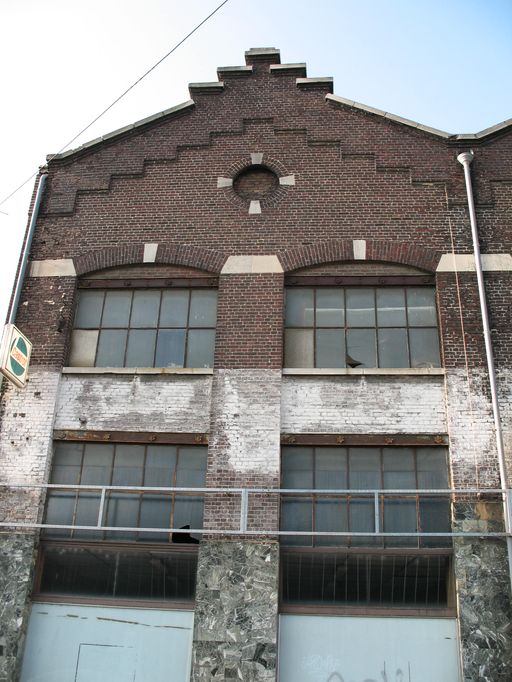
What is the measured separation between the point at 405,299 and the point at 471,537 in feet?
15.1

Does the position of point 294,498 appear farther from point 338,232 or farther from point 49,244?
point 49,244

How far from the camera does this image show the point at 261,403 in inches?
493

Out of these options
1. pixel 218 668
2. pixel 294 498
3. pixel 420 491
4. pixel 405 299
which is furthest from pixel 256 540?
pixel 405 299

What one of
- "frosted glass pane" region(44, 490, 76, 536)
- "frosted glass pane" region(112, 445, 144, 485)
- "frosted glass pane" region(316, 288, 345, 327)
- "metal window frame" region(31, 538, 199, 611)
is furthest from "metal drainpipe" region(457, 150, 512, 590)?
"frosted glass pane" region(44, 490, 76, 536)

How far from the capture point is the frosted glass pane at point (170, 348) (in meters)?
13.3

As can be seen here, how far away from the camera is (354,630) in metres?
11.1

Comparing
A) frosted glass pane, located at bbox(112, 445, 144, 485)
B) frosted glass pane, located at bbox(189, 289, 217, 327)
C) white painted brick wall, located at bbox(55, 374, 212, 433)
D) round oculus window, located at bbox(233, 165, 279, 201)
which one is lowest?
frosted glass pane, located at bbox(112, 445, 144, 485)

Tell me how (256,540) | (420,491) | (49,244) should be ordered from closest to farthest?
(420,491)
(256,540)
(49,244)

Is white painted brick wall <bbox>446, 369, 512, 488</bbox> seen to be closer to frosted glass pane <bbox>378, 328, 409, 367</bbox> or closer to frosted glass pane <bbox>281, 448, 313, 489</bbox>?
frosted glass pane <bbox>378, 328, 409, 367</bbox>

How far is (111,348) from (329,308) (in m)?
4.33

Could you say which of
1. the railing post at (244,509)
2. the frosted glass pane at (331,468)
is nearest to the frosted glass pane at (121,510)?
the railing post at (244,509)

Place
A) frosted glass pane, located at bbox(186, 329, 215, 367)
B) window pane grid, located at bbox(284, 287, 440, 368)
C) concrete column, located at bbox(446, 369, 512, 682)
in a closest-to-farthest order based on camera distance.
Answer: concrete column, located at bbox(446, 369, 512, 682), window pane grid, located at bbox(284, 287, 440, 368), frosted glass pane, located at bbox(186, 329, 215, 367)

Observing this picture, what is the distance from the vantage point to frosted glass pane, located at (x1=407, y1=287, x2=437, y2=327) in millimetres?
13266

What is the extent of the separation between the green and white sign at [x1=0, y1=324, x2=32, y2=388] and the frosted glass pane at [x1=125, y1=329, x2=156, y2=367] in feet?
6.15
